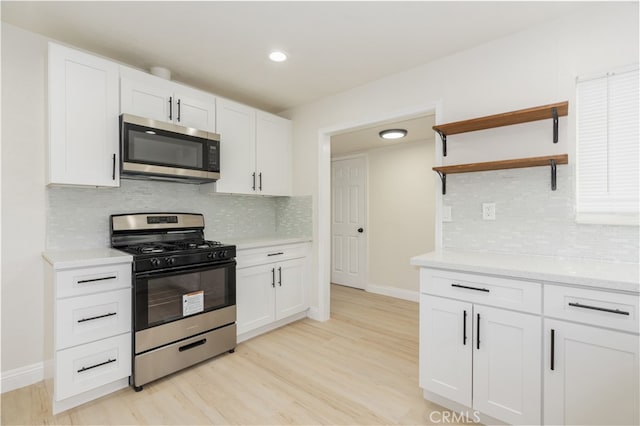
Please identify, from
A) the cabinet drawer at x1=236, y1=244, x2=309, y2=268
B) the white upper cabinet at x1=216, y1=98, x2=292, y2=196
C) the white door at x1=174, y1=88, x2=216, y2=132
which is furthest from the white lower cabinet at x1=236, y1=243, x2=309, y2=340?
the white door at x1=174, y1=88, x2=216, y2=132

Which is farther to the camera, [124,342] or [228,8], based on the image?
[124,342]

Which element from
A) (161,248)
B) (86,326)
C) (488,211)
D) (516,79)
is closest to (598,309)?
(488,211)

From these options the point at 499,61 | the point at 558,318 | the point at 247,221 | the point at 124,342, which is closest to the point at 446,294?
the point at 558,318

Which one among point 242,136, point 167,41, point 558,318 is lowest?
point 558,318

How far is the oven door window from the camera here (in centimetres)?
202

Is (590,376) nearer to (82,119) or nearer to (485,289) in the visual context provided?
(485,289)

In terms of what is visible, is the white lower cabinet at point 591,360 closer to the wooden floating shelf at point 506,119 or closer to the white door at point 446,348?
the white door at point 446,348

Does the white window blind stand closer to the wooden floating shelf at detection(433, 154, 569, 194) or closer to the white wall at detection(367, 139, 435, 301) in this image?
the wooden floating shelf at detection(433, 154, 569, 194)

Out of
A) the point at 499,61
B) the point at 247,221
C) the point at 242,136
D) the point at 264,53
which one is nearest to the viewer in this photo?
the point at 499,61

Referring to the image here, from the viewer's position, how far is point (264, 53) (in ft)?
7.72

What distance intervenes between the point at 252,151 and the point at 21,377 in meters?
2.40

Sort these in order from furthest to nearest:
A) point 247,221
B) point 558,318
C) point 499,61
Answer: point 247,221 → point 499,61 → point 558,318

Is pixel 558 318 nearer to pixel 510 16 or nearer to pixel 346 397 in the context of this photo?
pixel 346 397

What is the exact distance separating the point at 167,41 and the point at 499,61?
232cm
